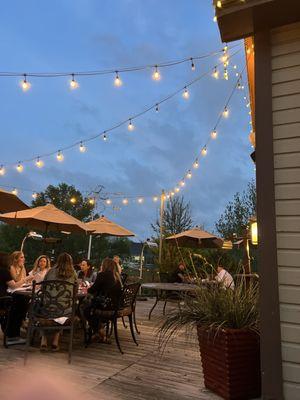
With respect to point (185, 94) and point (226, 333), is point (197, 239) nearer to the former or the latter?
point (185, 94)

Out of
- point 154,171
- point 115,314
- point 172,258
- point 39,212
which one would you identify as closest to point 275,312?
point 115,314

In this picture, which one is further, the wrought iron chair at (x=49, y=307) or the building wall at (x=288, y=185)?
the wrought iron chair at (x=49, y=307)

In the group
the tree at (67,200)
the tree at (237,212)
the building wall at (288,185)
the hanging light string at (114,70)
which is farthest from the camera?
the tree at (67,200)

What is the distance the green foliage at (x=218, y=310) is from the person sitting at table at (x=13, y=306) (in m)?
2.32

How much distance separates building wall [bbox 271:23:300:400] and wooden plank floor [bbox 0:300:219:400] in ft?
2.76

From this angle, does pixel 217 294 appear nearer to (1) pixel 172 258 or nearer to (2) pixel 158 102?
(2) pixel 158 102

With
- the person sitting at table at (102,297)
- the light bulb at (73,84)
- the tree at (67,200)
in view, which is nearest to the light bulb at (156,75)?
the light bulb at (73,84)

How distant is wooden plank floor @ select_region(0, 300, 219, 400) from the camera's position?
3084mm

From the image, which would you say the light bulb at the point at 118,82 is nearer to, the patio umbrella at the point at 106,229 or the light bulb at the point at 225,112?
the light bulb at the point at 225,112

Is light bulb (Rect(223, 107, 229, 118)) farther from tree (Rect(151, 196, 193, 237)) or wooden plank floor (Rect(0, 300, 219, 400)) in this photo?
tree (Rect(151, 196, 193, 237))

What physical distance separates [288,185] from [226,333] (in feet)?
3.81

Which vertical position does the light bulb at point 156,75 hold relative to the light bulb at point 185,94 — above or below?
above

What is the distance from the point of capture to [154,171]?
5503 centimetres

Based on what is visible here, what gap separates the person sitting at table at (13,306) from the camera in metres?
4.59
